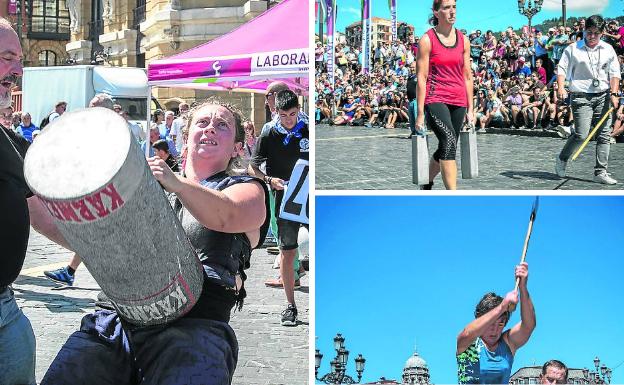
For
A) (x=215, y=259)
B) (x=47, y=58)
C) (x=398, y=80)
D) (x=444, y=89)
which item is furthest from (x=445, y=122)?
(x=47, y=58)

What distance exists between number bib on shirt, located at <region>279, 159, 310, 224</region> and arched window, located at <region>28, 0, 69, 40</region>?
51341mm

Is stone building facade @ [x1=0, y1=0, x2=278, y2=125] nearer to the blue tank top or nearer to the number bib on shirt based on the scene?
the number bib on shirt

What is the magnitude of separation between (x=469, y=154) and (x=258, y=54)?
14.6 feet

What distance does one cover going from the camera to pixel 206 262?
276 centimetres

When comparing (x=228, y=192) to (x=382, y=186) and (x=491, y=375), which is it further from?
(x=491, y=375)

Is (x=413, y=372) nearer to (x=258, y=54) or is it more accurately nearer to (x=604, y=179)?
(x=604, y=179)

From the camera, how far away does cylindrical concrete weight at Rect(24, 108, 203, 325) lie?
220 centimetres

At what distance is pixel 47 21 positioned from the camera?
2210 inches

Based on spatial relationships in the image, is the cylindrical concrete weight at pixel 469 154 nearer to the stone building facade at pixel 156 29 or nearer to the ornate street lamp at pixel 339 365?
the ornate street lamp at pixel 339 365

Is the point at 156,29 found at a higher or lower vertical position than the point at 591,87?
higher

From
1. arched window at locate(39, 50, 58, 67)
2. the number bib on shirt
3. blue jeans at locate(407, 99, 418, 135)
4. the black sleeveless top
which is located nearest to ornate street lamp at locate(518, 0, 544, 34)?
blue jeans at locate(407, 99, 418, 135)

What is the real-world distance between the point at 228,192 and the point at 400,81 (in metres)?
1.70

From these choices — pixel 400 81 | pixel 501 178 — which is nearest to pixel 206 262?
pixel 501 178

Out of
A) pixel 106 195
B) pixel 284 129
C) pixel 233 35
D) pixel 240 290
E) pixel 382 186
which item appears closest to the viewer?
pixel 106 195
